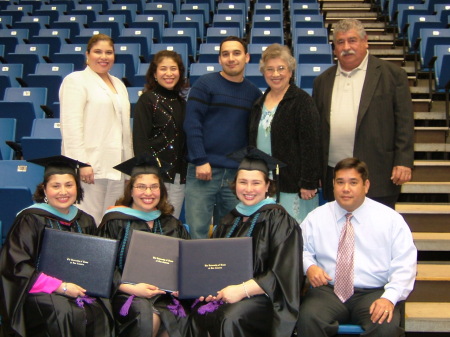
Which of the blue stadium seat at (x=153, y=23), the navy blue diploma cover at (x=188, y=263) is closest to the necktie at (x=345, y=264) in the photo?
the navy blue diploma cover at (x=188, y=263)

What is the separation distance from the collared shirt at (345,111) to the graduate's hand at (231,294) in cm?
100

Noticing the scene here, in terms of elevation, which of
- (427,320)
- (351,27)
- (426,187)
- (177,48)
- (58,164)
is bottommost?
(427,320)

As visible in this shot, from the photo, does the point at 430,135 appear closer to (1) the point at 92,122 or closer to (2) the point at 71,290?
(1) the point at 92,122

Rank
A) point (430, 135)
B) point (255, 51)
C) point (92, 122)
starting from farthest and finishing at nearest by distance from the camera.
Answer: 1. point (255, 51)
2. point (430, 135)
3. point (92, 122)

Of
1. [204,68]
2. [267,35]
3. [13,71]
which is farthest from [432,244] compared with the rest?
[13,71]

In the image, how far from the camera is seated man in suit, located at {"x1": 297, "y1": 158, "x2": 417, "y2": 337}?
2670 millimetres

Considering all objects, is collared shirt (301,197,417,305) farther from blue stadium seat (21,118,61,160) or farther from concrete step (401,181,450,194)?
blue stadium seat (21,118,61,160)

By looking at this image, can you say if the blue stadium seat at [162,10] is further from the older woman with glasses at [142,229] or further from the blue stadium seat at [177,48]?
the older woman with glasses at [142,229]

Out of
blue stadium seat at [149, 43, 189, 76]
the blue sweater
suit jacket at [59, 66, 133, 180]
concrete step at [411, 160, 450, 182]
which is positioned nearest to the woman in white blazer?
suit jacket at [59, 66, 133, 180]

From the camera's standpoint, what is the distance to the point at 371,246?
284 centimetres

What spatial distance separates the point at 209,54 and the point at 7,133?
107 inches

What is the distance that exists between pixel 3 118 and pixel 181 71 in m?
2.35

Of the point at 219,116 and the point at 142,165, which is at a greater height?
the point at 219,116

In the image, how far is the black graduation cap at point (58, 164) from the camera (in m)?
2.94
